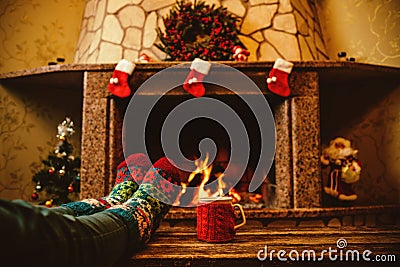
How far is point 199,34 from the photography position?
2018 millimetres

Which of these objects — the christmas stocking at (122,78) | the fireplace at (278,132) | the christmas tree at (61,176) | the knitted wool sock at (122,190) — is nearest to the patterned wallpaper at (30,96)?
the christmas tree at (61,176)

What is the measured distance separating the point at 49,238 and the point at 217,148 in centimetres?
176

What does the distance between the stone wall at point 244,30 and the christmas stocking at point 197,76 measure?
373mm

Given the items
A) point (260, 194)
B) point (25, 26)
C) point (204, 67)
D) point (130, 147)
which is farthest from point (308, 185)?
point (25, 26)

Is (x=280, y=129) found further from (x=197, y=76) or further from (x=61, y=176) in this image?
(x=61, y=176)

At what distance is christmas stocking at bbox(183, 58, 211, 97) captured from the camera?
1767 mm

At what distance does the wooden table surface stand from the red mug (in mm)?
24

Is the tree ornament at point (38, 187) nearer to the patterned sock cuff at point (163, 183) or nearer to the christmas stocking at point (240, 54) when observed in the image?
the patterned sock cuff at point (163, 183)

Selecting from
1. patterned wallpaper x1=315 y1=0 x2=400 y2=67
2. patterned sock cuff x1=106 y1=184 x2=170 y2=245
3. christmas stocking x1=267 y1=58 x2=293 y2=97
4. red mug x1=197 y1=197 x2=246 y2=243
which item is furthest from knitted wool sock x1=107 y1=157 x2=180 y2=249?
patterned wallpaper x1=315 y1=0 x2=400 y2=67

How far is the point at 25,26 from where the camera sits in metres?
2.41

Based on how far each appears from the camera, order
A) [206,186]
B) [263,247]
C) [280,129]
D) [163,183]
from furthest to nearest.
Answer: [206,186] < [280,129] < [163,183] < [263,247]

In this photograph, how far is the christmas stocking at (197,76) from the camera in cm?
177

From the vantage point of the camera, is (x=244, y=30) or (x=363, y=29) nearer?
(x=244, y=30)

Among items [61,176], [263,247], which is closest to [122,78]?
[61,176]
